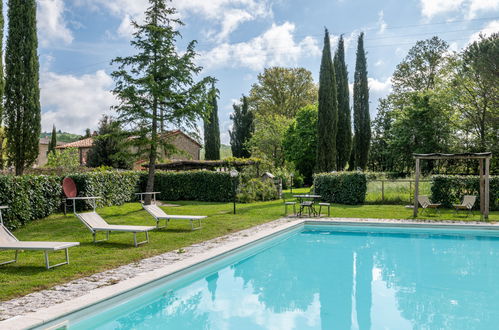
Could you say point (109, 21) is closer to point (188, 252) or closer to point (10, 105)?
point (10, 105)

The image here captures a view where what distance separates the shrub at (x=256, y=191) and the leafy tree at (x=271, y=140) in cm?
1645

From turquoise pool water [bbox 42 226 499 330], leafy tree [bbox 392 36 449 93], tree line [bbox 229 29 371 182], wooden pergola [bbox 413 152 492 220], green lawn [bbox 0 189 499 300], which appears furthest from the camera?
leafy tree [bbox 392 36 449 93]

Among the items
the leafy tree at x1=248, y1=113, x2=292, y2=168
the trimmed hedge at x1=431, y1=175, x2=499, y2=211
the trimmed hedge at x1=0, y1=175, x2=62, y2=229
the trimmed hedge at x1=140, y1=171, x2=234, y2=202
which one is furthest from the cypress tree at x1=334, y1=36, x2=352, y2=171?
the trimmed hedge at x1=0, y1=175, x2=62, y2=229

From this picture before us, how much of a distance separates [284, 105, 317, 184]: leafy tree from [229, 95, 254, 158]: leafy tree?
9.79m

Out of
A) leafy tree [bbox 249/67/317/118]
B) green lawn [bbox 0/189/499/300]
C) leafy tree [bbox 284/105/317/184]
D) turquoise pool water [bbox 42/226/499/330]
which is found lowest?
turquoise pool water [bbox 42/226/499/330]

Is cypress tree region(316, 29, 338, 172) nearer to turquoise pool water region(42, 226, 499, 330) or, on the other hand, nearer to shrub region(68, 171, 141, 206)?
shrub region(68, 171, 141, 206)

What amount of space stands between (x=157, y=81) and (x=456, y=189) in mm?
13305

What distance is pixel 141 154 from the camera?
16.4 meters

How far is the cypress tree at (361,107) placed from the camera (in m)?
30.1

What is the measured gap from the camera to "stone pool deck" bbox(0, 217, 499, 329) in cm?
423

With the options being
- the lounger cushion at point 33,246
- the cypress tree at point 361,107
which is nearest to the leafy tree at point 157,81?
the lounger cushion at point 33,246

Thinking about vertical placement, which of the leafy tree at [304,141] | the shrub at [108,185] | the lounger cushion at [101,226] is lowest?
the lounger cushion at [101,226]

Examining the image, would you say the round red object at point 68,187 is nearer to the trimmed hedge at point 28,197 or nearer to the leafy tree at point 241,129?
the trimmed hedge at point 28,197

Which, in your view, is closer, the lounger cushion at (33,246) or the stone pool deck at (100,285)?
the stone pool deck at (100,285)
